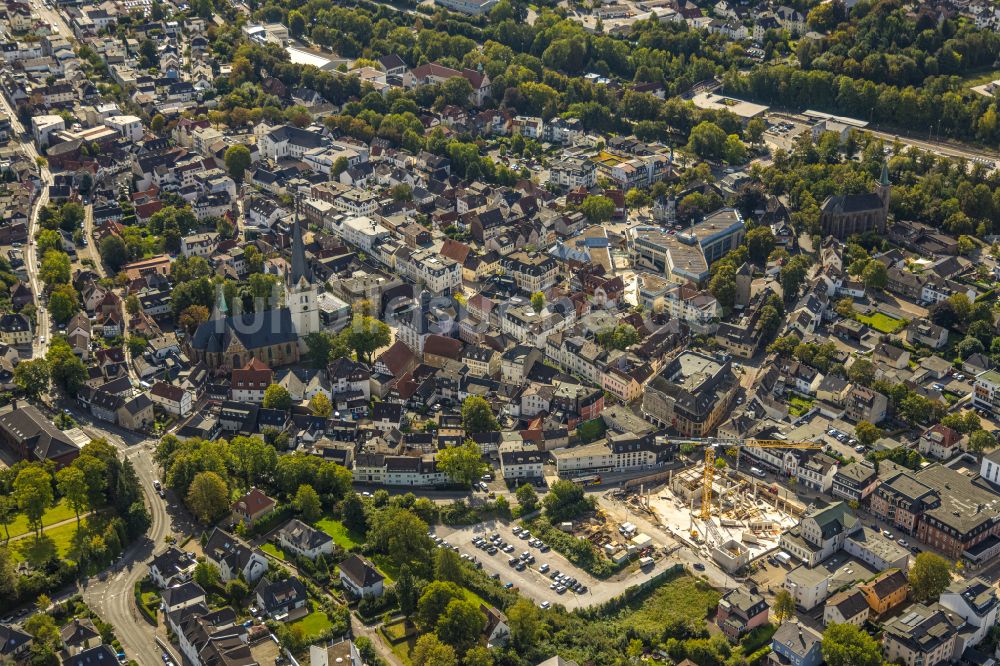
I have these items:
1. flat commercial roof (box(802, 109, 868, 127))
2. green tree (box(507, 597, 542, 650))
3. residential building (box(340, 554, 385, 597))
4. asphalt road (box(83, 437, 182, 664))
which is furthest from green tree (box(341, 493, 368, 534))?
flat commercial roof (box(802, 109, 868, 127))

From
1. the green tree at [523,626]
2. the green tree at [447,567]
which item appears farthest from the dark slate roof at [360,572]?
the green tree at [523,626]

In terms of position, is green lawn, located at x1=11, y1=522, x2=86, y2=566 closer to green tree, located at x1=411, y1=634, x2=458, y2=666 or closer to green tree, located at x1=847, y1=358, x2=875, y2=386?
green tree, located at x1=411, y1=634, x2=458, y2=666

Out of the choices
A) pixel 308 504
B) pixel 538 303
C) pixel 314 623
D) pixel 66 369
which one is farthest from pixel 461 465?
pixel 66 369

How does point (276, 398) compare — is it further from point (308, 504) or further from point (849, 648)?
point (849, 648)

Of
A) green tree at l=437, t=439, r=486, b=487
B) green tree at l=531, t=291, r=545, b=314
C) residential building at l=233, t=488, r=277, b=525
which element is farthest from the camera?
green tree at l=531, t=291, r=545, b=314

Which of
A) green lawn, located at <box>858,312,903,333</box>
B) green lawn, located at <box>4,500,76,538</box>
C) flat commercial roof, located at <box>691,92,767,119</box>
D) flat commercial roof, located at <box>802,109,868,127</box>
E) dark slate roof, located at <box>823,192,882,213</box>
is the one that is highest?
dark slate roof, located at <box>823,192,882,213</box>

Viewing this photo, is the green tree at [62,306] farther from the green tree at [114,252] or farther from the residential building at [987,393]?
the residential building at [987,393]
